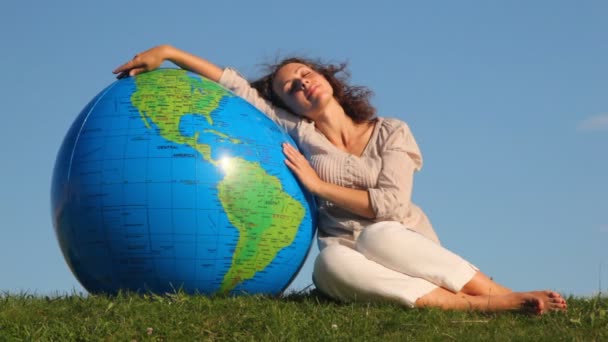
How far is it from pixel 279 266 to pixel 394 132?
56.9 inches

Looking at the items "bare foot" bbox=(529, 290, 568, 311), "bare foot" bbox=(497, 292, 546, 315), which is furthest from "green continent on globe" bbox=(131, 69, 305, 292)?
"bare foot" bbox=(529, 290, 568, 311)

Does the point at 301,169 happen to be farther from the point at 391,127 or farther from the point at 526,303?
the point at 526,303

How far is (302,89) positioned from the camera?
7344 mm

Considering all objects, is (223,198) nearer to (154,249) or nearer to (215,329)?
(154,249)

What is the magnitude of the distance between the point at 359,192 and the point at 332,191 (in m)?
0.21

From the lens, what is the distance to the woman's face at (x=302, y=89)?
732 centimetres

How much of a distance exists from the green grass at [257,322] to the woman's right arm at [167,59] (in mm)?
1907

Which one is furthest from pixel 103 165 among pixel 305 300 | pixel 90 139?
pixel 305 300

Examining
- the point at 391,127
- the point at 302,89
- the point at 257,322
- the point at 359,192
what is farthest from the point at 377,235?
the point at 302,89

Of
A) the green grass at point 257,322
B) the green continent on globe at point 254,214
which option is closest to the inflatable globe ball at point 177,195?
the green continent on globe at point 254,214

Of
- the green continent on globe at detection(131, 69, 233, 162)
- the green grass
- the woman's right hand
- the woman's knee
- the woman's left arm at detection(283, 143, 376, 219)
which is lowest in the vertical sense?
the green grass

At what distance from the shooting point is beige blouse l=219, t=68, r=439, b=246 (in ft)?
22.9

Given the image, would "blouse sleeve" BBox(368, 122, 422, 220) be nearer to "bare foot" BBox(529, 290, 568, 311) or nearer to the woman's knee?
the woman's knee

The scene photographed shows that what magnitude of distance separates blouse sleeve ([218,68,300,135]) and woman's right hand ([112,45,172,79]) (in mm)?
527
